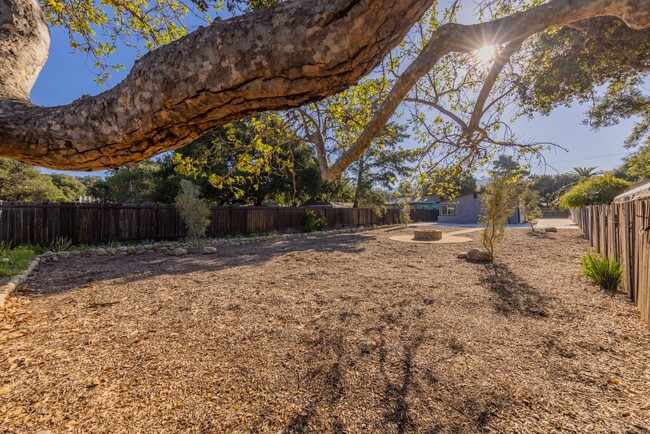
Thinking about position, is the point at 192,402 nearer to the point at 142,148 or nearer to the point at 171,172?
the point at 142,148

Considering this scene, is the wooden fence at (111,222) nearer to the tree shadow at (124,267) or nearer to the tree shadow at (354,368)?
the tree shadow at (124,267)

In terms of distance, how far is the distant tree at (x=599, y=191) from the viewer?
12.6m

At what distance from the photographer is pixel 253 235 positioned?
1350cm

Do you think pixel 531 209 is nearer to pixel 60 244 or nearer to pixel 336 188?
pixel 336 188

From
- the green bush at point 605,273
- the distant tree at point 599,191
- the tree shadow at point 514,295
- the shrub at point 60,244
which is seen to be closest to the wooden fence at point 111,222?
the shrub at point 60,244

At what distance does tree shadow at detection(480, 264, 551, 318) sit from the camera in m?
3.78

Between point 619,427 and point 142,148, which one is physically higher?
point 142,148

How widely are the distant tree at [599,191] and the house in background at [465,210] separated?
14546mm

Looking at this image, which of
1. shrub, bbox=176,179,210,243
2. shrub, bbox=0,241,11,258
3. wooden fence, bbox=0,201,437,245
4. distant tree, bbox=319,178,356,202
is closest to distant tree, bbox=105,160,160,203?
wooden fence, bbox=0,201,437,245

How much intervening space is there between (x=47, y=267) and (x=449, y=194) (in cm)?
913

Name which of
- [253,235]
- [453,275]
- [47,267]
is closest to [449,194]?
[453,275]

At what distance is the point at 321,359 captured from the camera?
2.53 metres

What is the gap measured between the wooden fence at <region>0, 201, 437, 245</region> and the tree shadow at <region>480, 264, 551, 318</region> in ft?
36.0

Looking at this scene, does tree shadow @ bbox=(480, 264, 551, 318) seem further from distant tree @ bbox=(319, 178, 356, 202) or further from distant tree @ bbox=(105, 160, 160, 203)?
distant tree @ bbox=(105, 160, 160, 203)
